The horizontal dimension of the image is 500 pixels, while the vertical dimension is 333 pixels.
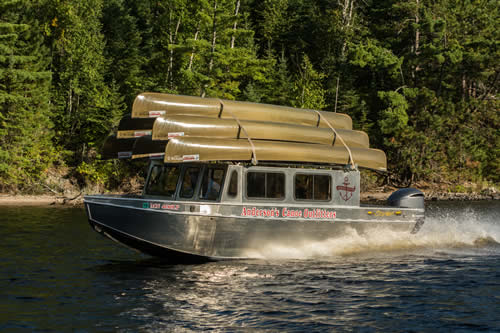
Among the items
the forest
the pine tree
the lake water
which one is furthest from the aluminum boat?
the forest

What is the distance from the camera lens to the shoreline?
1510 inches

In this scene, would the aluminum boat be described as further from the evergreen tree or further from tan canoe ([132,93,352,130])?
the evergreen tree

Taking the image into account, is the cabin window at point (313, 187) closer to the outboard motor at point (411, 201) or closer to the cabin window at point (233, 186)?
the cabin window at point (233, 186)

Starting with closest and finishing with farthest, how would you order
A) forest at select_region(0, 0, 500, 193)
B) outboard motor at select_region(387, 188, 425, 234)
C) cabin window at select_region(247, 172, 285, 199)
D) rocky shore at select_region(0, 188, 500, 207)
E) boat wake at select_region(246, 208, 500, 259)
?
cabin window at select_region(247, 172, 285, 199)
boat wake at select_region(246, 208, 500, 259)
outboard motor at select_region(387, 188, 425, 234)
rocky shore at select_region(0, 188, 500, 207)
forest at select_region(0, 0, 500, 193)

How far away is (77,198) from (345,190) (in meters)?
28.0

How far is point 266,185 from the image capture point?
15656 mm

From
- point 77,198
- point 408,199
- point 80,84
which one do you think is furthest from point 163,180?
point 80,84

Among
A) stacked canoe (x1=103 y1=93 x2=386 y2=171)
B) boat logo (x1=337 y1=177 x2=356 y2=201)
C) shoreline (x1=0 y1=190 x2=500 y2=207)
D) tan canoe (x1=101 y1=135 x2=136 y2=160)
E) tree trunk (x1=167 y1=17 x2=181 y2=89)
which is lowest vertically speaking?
shoreline (x1=0 y1=190 x2=500 y2=207)

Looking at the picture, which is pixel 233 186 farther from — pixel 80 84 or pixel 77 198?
pixel 80 84

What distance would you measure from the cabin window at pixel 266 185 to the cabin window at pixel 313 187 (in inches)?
20.7

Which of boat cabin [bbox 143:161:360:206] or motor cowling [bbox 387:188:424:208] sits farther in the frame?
motor cowling [bbox 387:188:424:208]

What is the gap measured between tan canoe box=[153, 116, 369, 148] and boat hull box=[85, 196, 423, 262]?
75.9 inches

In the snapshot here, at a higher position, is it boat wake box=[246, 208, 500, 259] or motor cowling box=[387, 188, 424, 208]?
motor cowling box=[387, 188, 424, 208]

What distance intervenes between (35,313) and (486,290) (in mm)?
10089
